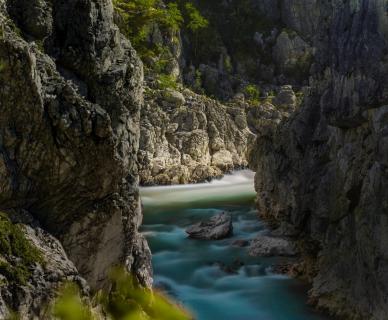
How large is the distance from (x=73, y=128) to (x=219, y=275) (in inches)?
478

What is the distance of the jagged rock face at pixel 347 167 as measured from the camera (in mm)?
13344

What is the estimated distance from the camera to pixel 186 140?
171 ft

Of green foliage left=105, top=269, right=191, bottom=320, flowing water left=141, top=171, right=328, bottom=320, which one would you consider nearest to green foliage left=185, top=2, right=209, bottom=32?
flowing water left=141, top=171, right=328, bottom=320

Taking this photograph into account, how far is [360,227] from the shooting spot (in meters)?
14.1

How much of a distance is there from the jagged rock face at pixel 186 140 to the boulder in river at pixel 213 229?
64.6 ft

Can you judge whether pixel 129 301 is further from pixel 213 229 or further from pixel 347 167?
pixel 213 229

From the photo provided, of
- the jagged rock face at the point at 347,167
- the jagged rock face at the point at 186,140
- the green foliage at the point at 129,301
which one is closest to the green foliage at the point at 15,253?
the green foliage at the point at 129,301

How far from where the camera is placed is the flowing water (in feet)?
51.0

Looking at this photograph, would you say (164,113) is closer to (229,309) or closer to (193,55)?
(193,55)

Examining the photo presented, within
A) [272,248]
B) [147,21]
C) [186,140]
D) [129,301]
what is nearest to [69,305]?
[129,301]

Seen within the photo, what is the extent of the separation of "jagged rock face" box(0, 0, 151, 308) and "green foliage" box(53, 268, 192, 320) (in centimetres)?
40

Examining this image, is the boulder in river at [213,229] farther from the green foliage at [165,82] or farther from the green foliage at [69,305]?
the green foliage at [165,82]

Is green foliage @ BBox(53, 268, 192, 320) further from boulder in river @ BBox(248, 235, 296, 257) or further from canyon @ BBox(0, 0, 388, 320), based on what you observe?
boulder in river @ BBox(248, 235, 296, 257)

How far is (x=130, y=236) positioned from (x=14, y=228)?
11.2 feet
